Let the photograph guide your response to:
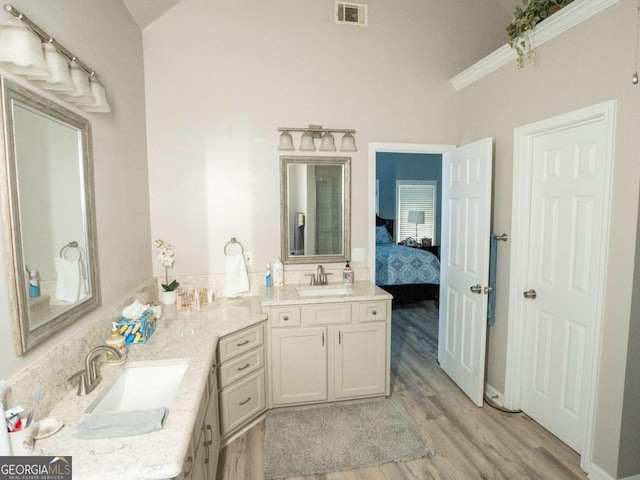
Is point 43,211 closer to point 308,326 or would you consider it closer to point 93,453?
point 93,453

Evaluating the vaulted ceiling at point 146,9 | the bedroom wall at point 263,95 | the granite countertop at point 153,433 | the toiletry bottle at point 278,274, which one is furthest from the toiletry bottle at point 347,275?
the vaulted ceiling at point 146,9

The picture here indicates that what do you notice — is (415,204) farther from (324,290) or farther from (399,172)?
(324,290)

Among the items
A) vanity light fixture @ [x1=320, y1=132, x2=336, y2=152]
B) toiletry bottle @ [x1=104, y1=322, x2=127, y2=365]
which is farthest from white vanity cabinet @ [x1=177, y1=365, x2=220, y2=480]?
vanity light fixture @ [x1=320, y1=132, x2=336, y2=152]

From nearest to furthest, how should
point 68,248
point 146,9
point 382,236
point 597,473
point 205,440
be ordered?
point 68,248 → point 205,440 → point 597,473 → point 146,9 → point 382,236

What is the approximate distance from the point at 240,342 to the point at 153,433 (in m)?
1.15

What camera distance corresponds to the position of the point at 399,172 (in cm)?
722

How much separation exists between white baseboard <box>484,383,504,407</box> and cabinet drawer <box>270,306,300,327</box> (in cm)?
174

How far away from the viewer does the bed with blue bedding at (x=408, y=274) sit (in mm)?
4949

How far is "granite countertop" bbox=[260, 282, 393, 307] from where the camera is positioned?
2568mm

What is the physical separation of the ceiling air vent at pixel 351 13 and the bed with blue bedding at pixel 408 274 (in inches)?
119

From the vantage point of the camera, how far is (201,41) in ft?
9.08

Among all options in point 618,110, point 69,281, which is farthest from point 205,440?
point 618,110

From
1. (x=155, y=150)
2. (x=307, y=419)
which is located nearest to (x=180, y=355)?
(x=307, y=419)

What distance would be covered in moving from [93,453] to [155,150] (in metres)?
2.29
